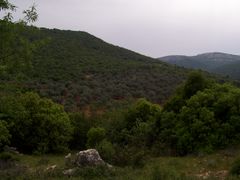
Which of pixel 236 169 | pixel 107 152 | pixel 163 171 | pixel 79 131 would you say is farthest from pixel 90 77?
pixel 163 171

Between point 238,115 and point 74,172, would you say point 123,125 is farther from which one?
point 74,172

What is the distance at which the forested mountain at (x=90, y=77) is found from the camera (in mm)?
41719

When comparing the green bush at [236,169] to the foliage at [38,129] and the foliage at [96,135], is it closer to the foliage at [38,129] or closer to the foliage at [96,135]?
the foliage at [96,135]

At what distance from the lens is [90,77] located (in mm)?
48906

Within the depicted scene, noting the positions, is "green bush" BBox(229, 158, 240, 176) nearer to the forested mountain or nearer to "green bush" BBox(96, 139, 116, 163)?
"green bush" BBox(96, 139, 116, 163)

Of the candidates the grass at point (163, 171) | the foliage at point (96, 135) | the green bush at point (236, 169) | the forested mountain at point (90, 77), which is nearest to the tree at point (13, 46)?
→ the grass at point (163, 171)

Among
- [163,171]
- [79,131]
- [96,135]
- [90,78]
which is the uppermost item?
[90,78]

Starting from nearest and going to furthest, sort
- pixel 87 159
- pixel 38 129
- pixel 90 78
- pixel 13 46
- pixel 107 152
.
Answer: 1. pixel 13 46
2. pixel 87 159
3. pixel 107 152
4. pixel 38 129
5. pixel 90 78

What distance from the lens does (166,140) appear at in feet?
66.3

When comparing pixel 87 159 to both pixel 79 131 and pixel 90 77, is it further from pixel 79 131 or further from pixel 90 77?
pixel 90 77

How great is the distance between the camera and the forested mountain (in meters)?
41.7

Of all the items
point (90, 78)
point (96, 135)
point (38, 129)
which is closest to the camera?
point (96, 135)

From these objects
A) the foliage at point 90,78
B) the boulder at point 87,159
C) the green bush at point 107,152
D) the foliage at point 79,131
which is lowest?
the foliage at point 79,131

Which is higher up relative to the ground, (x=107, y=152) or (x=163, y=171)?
(x=163, y=171)
